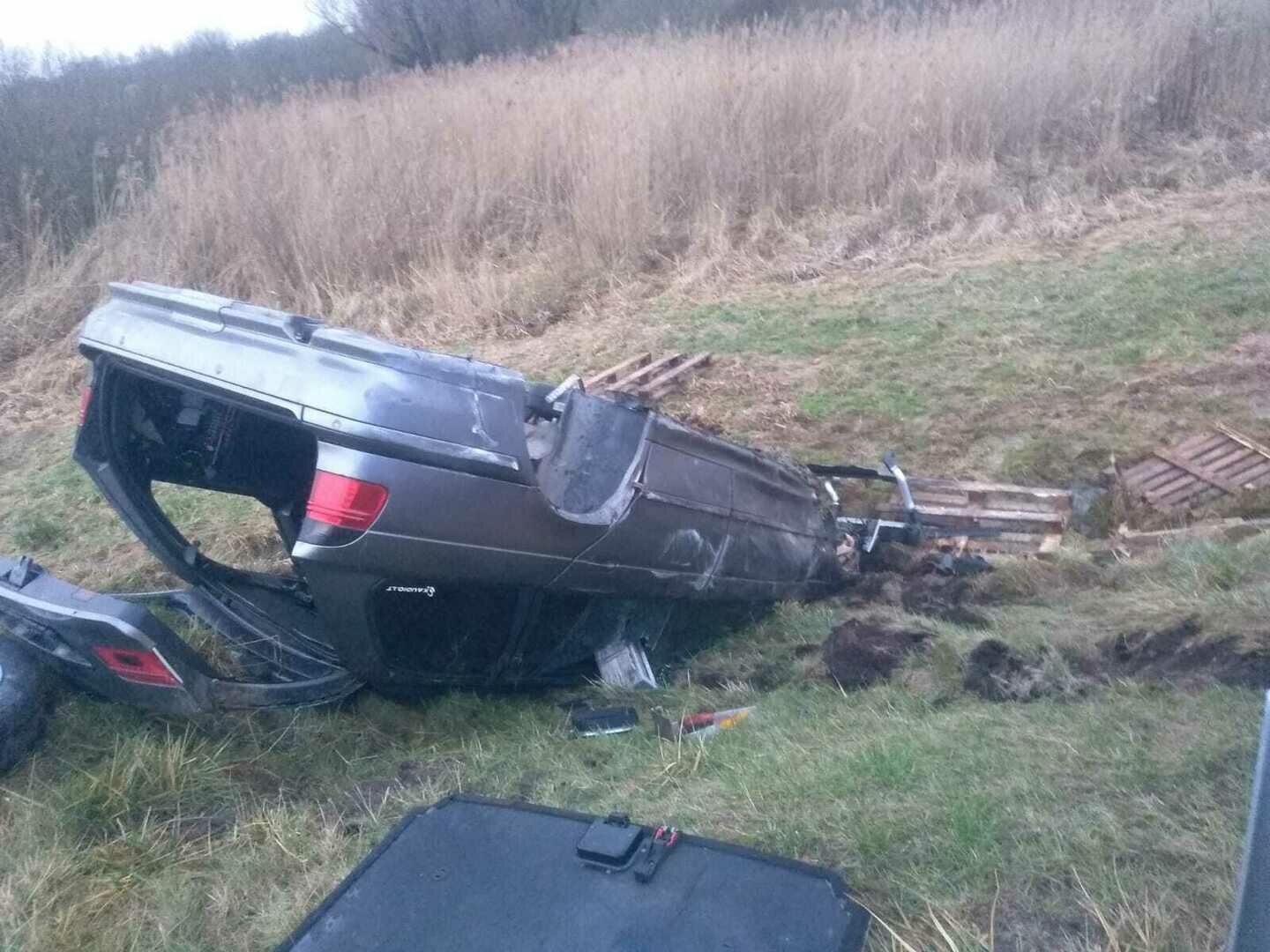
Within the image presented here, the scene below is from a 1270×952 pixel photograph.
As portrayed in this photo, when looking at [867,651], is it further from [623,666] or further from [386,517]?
[386,517]

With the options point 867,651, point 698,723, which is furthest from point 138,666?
point 867,651

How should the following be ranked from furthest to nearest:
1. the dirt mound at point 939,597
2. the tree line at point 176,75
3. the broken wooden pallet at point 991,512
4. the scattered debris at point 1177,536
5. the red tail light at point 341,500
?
1. the tree line at point 176,75
2. the broken wooden pallet at point 991,512
3. the scattered debris at point 1177,536
4. the dirt mound at point 939,597
5. the red tail light at point 341,500

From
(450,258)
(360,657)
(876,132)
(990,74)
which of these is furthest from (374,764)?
(990,74)

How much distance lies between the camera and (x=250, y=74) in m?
20.1

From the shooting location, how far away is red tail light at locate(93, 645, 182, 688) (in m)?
3.43

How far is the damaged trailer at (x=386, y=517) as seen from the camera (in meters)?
3.23

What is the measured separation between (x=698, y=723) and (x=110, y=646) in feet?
6.13

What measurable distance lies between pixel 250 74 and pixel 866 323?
15170mm

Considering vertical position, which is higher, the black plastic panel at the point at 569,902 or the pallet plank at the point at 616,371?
the black plastic panel at the point at 569,902

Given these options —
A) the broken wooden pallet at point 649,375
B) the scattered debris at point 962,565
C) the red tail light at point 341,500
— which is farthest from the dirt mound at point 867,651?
the broken wooden pallet at point 649,375

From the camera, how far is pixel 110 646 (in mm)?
3426

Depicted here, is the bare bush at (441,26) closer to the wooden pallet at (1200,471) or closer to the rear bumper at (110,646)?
the wooden pallet at (1200,471)

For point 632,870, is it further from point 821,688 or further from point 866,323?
point 866,323

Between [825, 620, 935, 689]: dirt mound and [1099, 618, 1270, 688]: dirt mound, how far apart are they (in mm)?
683
